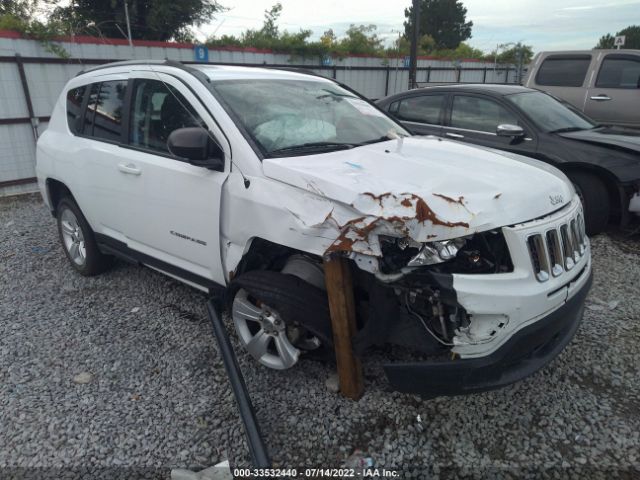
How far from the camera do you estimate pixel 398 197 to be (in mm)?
2242

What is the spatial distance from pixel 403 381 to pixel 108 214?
8.98 feet

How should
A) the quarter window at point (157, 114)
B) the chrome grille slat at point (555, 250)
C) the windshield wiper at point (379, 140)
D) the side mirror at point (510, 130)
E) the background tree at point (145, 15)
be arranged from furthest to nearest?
→ the background tree at point (145, 15) → the side mirror at point (510, 130) → the windshield wiper at point (379, 140) → the quarter window at point (157, 114) → the chrome grille slat at point (555, 250)

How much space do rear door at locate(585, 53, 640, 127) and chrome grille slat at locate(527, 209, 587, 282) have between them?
6.42 m

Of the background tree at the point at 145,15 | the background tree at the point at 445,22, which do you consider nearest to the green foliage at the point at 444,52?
the background tree at the point at 145,15

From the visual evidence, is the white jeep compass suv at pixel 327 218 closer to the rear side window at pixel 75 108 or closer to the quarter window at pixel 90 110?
the quarter window at pixel 90 110

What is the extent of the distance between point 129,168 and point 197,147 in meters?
0.94

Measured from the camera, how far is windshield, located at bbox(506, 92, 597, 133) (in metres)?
5.58

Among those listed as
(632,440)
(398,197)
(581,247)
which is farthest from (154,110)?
(632,440)

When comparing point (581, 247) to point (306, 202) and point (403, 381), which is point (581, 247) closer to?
point (403, 381)

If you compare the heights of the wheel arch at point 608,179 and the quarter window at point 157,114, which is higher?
the quarter window at point 157,114

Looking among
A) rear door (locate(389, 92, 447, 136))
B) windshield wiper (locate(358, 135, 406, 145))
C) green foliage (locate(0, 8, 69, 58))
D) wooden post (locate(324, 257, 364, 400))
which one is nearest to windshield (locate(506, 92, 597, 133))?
rear door (locate(389, 92, 447, 136))

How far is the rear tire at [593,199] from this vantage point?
508 centimetres

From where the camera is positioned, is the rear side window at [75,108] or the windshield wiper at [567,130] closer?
the rear side window at [75,108]

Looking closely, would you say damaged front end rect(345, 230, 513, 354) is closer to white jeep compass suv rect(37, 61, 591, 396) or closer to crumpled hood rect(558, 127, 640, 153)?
white jeep compass suv rect(37, 61, 591, 396)
